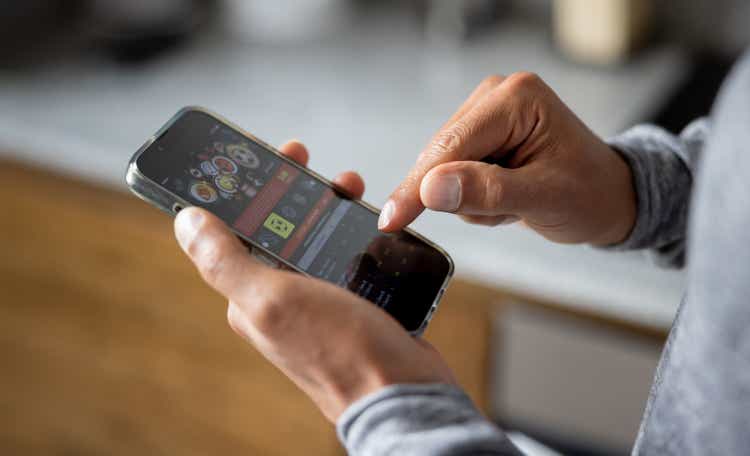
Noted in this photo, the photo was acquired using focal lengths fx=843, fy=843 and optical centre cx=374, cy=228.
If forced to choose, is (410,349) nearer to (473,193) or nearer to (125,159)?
(473,193)

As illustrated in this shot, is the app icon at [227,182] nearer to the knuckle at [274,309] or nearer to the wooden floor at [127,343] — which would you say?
the knuckle at [274,309]

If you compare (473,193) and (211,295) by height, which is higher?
(473,193)

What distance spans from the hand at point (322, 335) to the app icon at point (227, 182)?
0.13 meters

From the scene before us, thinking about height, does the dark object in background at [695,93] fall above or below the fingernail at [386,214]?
above

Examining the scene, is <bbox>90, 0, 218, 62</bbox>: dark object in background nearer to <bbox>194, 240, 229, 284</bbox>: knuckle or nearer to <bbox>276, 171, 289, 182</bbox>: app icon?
<bbox>276, 171, 289, 182</bbox>: app icon

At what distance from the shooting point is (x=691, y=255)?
34cm

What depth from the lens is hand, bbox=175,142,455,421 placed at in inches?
17.1

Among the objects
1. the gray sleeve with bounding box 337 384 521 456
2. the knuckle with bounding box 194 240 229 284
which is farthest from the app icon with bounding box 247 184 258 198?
the gray sleeve with bounding box 337 384 521 456

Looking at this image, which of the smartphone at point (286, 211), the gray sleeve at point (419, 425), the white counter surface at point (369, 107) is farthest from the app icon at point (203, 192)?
the white counter surface at point (369, 107)

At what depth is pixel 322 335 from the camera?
17.3 inches

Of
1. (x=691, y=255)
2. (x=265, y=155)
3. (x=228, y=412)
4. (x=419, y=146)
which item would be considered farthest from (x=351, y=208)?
(x=228, y=412)

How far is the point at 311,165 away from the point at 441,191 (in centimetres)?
48

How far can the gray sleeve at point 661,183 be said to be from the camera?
2.06 feet

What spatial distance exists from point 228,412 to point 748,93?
38.3 inches
